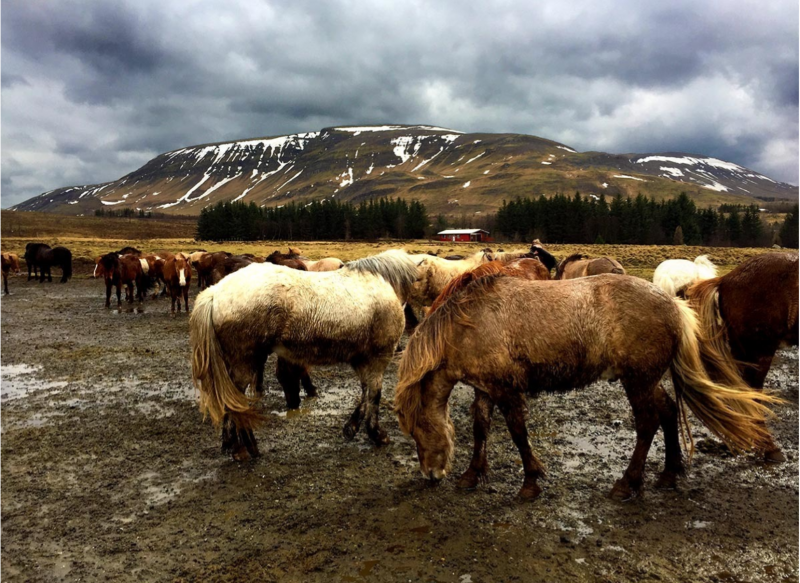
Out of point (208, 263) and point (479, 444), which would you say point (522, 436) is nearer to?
point (479, 444)

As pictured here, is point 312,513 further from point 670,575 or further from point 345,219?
point 345,219

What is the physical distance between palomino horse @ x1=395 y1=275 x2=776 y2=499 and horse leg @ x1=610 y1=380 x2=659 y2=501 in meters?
0.01

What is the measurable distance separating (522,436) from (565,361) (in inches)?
36.0

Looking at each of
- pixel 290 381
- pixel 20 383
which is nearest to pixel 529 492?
pixel 290 381

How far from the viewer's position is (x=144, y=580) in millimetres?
3740

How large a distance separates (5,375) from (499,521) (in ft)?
35.2

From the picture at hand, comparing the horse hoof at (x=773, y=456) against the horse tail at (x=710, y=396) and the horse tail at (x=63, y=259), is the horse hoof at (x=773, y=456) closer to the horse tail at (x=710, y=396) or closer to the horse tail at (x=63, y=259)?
the horse tail at (x=710, y=396)

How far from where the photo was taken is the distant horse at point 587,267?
1200 centimetres

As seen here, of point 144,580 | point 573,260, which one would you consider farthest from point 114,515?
point 573,260

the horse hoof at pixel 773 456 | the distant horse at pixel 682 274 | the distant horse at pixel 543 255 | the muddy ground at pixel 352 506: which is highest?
the distant horse at pixel 543 255

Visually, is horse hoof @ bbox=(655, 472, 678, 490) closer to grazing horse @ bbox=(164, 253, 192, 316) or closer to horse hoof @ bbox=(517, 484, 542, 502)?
horse hoof @ bbox=(517, 484, 542, 502)

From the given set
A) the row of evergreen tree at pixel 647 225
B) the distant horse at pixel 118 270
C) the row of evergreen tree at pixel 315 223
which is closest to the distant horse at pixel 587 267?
the distant horse at pixel 118 270

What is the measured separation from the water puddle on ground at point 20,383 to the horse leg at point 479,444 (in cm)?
839

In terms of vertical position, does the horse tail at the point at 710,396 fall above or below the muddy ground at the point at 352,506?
above
